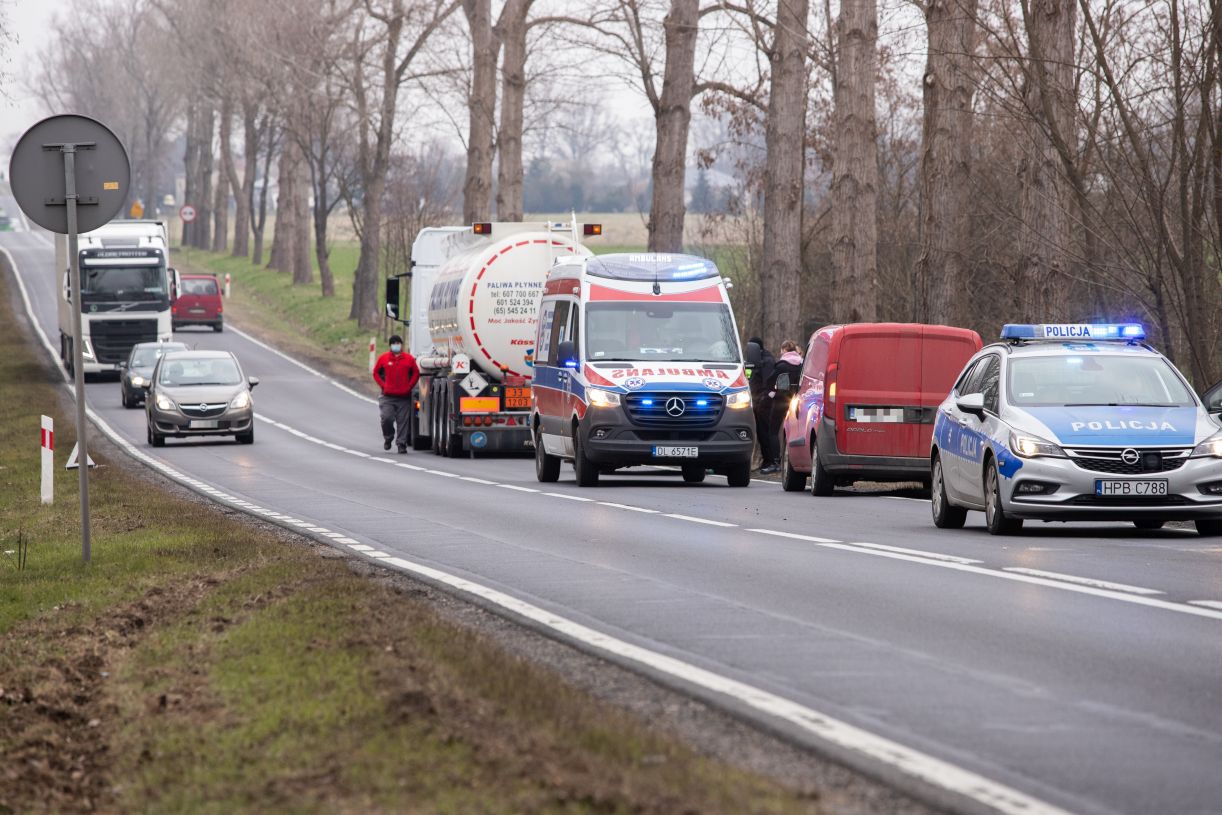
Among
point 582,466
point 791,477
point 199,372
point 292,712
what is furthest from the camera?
point 199,372

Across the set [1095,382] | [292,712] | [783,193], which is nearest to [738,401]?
[1095,382]

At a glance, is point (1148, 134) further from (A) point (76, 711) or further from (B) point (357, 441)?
(B) point (357, 441)

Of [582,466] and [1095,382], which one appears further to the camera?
[582,466]

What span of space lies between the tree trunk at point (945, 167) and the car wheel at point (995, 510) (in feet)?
36.1

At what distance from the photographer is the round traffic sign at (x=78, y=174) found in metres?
12.7

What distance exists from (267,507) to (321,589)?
27.7ft

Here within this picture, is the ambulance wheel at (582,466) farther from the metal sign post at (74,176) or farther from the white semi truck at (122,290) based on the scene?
the white semi truck at (122,290)

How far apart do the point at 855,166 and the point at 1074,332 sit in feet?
42.5

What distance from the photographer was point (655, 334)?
2319cm

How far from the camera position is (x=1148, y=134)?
2144 cm

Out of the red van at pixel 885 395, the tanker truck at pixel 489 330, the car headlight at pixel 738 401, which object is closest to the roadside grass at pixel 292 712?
the red van at pixel 885 395

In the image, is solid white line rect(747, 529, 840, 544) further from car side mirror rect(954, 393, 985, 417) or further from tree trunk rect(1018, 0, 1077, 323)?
tree trunk rect(1018, 0, 1077, 323)

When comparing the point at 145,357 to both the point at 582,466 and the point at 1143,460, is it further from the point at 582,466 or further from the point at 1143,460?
the point at 1143,460

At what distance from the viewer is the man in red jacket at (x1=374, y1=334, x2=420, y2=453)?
32.8m
